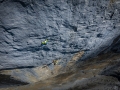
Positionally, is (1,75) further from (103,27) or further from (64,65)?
(103,27)

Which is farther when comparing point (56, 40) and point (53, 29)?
point (56, 40)

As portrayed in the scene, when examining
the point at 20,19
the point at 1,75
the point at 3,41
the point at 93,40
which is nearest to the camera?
the point at 20,19

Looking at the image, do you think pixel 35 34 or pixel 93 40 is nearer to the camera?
pixel 35 34

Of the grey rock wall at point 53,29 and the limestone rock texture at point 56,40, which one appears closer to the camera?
the limestone rock texture at point 56,40

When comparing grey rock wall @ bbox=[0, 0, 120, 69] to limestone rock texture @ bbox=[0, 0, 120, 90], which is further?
grey rock wall @ bbox=[0, 0, 120, 69]

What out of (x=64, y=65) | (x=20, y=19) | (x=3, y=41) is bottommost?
(x=64, y=65)

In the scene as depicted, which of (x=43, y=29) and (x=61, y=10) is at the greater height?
(x=61, y=10)

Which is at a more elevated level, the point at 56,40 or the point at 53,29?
the point at 53,29

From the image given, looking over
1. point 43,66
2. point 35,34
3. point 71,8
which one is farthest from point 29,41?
Answer: point 71,8
